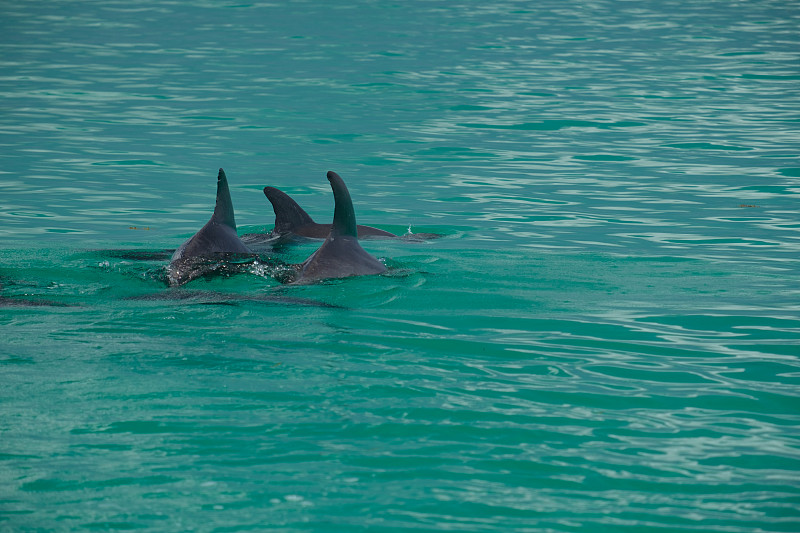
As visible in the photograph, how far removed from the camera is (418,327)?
770cm

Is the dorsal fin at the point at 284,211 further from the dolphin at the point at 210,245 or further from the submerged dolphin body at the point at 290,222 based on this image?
the dolphin at the point at 210,245

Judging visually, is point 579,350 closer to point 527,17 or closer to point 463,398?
point 463,398

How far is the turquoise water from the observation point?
5.07m

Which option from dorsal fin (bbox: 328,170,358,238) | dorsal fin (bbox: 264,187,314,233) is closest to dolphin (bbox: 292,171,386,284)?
dorsal fin (bbox: 328,170,358,238)

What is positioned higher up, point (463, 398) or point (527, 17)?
point (527, 17)

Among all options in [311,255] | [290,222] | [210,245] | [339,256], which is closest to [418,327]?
[339,256]

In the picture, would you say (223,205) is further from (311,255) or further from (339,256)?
(339,256)

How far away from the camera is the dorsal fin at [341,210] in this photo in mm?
8469

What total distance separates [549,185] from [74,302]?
26.3 feet

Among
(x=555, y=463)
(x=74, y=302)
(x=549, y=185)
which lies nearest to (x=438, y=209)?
(x=549, y=185)

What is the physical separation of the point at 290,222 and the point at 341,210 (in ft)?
10.3

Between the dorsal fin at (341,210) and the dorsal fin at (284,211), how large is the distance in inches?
111

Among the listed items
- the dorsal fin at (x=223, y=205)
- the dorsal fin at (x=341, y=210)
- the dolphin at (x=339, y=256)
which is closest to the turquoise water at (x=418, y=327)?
the dolphin at (x=339, y=256)

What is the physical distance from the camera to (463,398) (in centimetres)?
619
